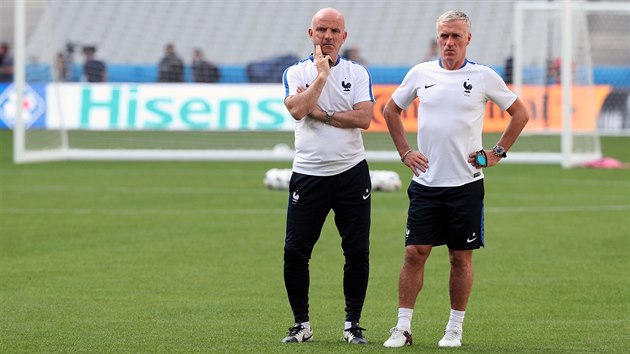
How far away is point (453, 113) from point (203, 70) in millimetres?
19190

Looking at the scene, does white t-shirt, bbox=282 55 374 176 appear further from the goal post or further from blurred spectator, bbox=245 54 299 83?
blurred spectator, bbox=245 54 299 83

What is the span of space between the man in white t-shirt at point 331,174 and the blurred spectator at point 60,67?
19572 mm

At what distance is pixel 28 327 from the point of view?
8695 millimetres

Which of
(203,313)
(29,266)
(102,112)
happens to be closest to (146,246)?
(29,266)

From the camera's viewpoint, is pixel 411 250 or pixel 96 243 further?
pixel 96 243

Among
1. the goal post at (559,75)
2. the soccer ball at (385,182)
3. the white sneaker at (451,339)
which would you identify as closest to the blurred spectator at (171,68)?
the goal post at (559,75)

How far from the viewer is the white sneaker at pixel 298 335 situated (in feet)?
26.7

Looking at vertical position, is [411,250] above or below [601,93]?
below

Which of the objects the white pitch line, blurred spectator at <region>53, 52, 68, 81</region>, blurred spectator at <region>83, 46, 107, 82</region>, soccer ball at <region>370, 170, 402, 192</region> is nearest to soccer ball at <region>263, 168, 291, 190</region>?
soccer ball at <region>370, 170, 402, 192</region>

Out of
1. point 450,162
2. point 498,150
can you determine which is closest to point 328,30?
Result: point 450,162

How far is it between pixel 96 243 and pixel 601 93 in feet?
75.5

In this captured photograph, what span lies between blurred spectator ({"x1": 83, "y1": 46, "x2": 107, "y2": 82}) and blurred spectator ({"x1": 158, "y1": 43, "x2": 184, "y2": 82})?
132 centimetres

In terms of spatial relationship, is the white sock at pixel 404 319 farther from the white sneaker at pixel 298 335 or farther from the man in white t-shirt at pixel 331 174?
the white sneaker at pixel 298 335

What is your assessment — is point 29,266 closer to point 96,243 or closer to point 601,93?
point 96,243
